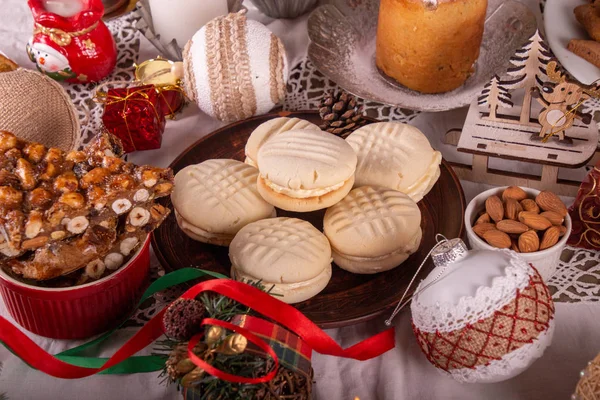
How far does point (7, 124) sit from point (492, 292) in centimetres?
87

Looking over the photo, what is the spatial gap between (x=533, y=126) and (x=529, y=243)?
30cm

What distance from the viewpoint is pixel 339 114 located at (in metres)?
1.25

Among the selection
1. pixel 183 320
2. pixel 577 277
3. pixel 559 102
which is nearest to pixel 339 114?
pixel 559 102

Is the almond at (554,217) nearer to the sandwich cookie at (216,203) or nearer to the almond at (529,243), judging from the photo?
the almond at (529,243)

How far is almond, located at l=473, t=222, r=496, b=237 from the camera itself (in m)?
1.01

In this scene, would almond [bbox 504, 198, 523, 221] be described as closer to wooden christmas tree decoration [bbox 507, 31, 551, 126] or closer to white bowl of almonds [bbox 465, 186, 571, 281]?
white bowl of almonds [bbox 465, 186, 571, 281]

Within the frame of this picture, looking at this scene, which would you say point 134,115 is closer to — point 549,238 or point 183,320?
point 183,320

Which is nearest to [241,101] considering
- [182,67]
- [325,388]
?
[182,67]

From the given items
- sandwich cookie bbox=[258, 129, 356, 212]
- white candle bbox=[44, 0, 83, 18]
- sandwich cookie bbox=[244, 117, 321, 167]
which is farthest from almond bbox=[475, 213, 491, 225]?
white candle bbox=[44, 0, 83, 18]

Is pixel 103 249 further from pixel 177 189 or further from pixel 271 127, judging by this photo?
pixel 271 127

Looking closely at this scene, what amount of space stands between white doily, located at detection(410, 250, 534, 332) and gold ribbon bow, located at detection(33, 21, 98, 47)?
2.98ft

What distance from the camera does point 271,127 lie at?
1.16 meters

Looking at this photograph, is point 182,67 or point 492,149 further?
point 182,67

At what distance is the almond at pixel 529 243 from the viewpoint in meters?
0.98
